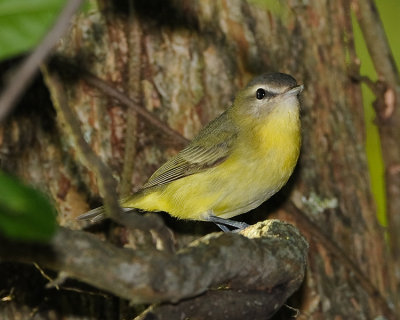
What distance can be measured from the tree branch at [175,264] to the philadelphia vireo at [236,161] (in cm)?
105

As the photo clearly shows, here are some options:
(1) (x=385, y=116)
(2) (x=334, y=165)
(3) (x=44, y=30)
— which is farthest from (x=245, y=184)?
(3) (x=44, y=30)

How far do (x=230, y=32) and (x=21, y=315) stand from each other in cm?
246

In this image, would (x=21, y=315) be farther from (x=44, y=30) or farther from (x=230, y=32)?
(x=44, y=30)

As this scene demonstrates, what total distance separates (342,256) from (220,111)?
1.40 meters

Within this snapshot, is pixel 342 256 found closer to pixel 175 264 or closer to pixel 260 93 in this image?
pixel 260 93

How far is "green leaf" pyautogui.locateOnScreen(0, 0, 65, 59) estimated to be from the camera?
104 cm

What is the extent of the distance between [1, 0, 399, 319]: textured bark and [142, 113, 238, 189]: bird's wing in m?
0.21

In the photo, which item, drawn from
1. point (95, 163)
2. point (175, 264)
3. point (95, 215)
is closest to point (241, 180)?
point (95, 215)

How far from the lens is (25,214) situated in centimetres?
93

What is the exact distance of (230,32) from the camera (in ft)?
15.4

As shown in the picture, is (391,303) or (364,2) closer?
(391,303)

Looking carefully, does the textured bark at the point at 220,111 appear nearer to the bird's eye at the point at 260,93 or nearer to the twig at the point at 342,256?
the twig at the point at 342,256

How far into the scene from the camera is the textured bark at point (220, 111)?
14.2 feet

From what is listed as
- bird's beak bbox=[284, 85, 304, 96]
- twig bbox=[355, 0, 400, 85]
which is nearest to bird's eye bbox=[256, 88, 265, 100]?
bird's beak bbox=[284, 85, 304, 96]
